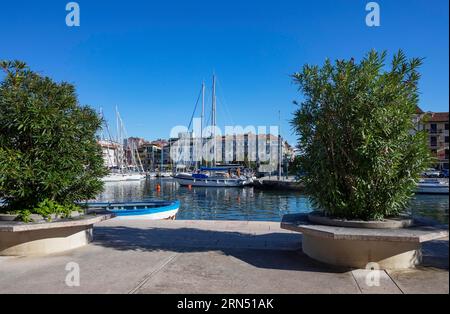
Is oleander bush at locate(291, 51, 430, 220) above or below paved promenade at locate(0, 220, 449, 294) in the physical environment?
above

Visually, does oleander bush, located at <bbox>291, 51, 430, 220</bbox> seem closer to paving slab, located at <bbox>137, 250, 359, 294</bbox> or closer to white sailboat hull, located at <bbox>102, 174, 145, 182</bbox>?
paving slab, located at <bbox>137, 250, 359, 294</bbox>

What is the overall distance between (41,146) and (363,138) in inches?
259

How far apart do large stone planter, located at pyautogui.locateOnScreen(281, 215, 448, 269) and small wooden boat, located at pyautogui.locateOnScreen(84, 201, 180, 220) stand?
40.5 ft

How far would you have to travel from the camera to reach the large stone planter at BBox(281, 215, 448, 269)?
21.5 ft

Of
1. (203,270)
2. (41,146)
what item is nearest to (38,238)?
(41,146)

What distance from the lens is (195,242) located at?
31.4ft

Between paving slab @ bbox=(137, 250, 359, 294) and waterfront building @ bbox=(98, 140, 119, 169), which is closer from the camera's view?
paving slab @ bbox=(137, 250, 359, 294)

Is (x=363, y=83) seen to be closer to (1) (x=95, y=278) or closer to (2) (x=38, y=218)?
(1) (x=95, y=278)

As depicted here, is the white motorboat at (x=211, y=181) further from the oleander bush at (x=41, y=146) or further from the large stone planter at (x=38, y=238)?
the large stone planter at (x=38, y=238)

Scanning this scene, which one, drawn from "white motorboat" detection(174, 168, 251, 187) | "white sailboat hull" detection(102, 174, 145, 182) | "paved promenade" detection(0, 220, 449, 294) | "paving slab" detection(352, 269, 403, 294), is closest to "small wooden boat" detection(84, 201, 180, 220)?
"paved promenade" detection(0, 220, 449, 294)

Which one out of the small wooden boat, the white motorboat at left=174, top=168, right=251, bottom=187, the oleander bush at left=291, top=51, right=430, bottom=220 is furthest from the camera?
the white motorboat at left=174, top=168, right=251, bottom=187

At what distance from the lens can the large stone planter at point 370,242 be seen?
6.54 metres

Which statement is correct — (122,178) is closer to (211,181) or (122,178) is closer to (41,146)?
(211,181)
